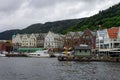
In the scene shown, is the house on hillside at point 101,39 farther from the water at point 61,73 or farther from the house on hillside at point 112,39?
the water at point 61,73

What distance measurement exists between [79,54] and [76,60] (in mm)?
6874

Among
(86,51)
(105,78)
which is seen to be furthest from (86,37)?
(105,78)

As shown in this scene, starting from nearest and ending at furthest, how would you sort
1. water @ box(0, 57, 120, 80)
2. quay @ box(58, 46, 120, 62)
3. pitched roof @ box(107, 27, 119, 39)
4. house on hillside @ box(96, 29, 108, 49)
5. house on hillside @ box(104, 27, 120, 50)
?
water @ box(0, 57, 120, 80) → quay @ box(58, 46, 120, 62) → house on hillside @ box(104, 27, 120, 50) → pitched roof @ box(107, 27, 119, 39) → house on hillside @ box(96, 29, 108, 49)

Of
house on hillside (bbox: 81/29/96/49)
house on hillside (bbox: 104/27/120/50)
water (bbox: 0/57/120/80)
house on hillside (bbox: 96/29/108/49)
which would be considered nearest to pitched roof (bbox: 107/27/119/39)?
house on hillside (bbox: 104/27/120/50)

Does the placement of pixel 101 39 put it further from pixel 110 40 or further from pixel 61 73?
pixel 61 73

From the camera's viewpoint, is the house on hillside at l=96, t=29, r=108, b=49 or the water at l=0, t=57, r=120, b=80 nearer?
the water at l=0, t=57, r=120, b=80

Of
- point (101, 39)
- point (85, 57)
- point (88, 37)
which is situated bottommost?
point (85, 57)

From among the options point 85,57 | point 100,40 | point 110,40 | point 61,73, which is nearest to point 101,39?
point 100,40

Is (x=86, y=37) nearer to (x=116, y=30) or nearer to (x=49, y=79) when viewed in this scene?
(x=116, y=30)

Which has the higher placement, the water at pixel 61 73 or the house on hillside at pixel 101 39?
the house on hillside at pixel 101 39

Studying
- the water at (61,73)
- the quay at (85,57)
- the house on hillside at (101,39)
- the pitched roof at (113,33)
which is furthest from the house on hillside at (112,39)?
the water at (61,73)

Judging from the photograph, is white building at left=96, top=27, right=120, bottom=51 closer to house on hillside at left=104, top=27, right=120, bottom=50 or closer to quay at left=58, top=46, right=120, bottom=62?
house on hillside at left=104, top=27, right=120, bottom=50

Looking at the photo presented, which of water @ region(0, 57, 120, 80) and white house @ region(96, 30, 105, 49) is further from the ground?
white house @ region(96, 30, 105, 49)

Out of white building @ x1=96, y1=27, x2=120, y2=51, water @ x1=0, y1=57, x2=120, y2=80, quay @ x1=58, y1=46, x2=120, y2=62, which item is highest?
white building @ x1=96, y1=27, x2=120, y2=51
